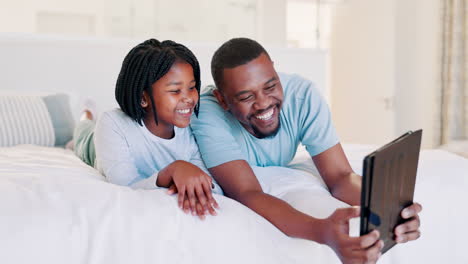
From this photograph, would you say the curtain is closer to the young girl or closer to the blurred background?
the blurred background

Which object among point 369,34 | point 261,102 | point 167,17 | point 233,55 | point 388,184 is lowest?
point 388,184

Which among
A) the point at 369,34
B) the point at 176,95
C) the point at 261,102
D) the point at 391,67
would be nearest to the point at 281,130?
the point at 261,102

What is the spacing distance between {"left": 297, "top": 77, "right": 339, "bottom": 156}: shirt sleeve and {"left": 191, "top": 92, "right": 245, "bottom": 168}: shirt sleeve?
206mm

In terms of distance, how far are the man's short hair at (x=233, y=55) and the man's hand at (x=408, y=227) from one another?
531 mm

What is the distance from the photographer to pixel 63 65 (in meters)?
2.62

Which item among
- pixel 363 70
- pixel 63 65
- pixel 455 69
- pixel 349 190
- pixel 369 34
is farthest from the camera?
pixel 363 70

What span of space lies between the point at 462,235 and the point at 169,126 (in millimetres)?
819

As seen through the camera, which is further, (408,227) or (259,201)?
(259,201)

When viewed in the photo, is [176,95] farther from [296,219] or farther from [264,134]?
[296,219]

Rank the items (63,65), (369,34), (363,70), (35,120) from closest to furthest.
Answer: (35,120)
(63,65)
(369,34)
(363,70)

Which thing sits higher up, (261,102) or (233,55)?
(233,55)

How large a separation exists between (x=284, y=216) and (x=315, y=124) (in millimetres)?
395

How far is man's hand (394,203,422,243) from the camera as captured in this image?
913mm

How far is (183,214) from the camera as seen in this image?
92 centimetres
